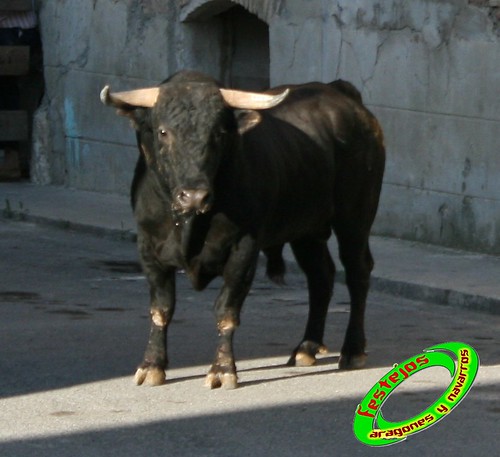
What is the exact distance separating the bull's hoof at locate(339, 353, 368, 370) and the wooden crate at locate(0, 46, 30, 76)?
32.8 ft

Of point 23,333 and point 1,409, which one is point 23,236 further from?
point 1,409

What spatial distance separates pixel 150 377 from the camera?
837 centimetres

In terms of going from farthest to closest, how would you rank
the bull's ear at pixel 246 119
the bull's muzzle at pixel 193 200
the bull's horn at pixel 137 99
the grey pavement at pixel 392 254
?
the grey pavement at pixel 392 254 → the bull's ear at pixel 246 119 → the bull's horn at pixel 137 99 → the bull's muzzle at pixel 193 200

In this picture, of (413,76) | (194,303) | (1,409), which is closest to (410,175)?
(413,76)

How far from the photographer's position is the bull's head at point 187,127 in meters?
Answer: 7.88

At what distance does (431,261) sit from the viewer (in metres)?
12.9

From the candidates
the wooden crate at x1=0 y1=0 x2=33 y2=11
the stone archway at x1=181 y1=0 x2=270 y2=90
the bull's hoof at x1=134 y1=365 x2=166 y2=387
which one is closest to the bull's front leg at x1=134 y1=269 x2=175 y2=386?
the bull's hoof at x1=134 y1=365 x2=166 y2=387

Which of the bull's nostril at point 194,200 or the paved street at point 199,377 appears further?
the bull's nostril at point 194,200

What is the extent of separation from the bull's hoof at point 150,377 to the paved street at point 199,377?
6cm

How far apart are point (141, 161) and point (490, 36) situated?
5393mm

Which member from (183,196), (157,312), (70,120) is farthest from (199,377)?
(70,120)

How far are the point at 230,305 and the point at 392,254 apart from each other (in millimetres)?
5008

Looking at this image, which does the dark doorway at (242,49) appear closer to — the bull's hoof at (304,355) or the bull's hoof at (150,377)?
the bull's hoof at (304,355)

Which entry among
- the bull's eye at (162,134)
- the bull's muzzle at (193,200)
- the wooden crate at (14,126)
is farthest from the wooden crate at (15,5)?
the bull's muzzle at (193,200)
